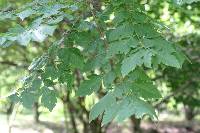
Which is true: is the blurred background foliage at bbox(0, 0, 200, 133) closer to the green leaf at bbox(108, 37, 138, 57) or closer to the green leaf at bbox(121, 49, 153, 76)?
the green leaf at bbox(108, 37, 138, 57)

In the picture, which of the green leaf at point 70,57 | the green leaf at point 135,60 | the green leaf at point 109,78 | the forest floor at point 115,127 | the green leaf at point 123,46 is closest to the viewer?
the green leaf at point 135,60

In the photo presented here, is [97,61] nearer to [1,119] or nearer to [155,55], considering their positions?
[155,55]

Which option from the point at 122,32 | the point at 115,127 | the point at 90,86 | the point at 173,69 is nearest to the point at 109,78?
the point at 90,86

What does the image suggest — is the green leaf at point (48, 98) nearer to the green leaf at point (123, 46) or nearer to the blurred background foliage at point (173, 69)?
the green leaf at point (123, 46)

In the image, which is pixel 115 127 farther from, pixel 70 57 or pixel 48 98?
pixel 48 98

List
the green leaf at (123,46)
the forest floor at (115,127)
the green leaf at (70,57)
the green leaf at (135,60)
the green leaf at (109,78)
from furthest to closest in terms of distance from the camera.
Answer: the forest floor at (115,127)
the green leaf at (70,57)
the green leaf at (109,78)
the green leaf at (123,46)
the green leaf at (135,60)

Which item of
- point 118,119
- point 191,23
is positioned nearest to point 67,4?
point 118,119

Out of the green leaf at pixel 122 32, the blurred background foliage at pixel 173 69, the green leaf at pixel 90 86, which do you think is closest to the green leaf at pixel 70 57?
the green leaf at pixel 90 86

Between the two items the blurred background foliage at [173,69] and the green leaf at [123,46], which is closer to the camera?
the green leaf at [123,46]
